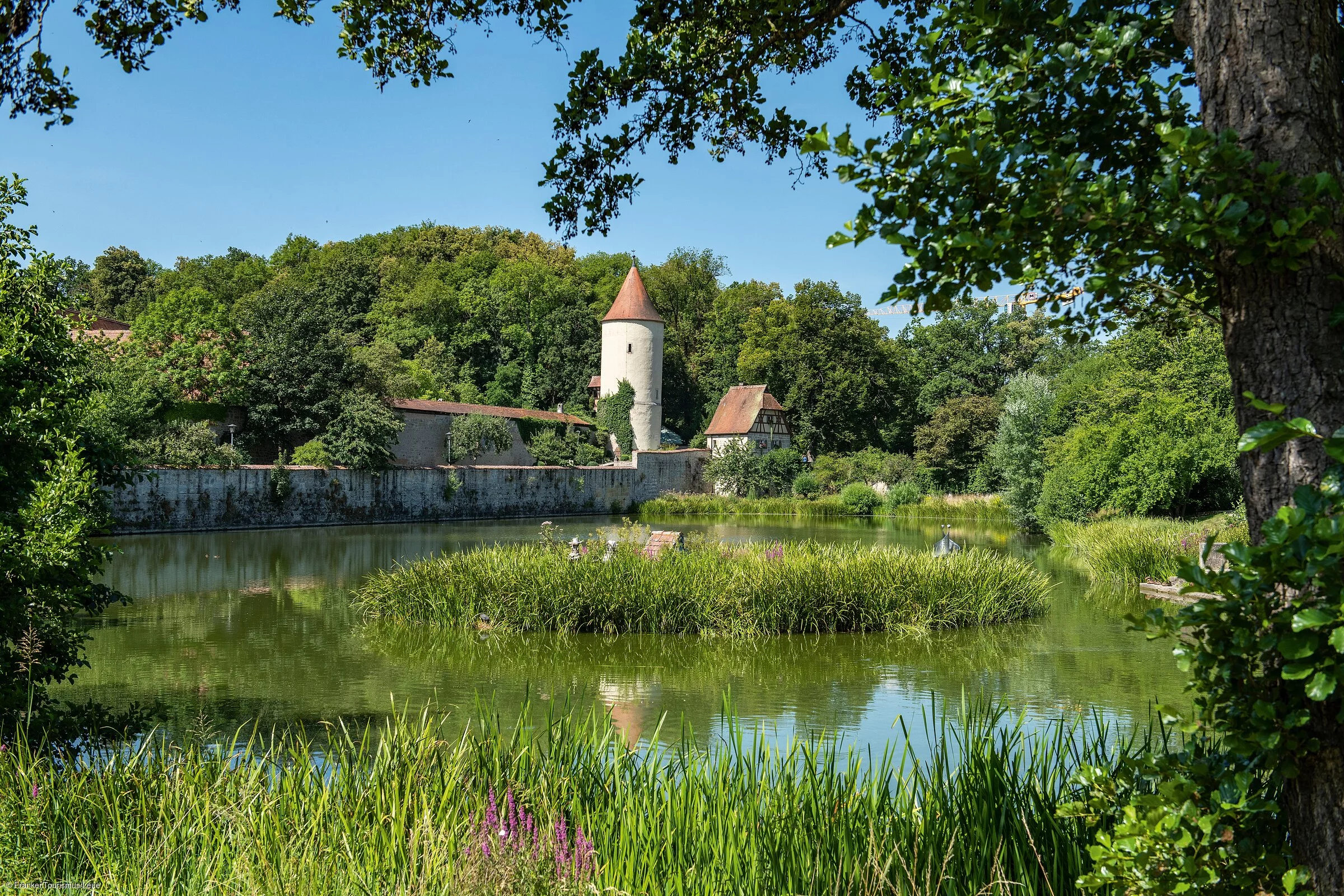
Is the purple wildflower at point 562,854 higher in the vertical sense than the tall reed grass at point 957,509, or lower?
higher

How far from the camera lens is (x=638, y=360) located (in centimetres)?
4925

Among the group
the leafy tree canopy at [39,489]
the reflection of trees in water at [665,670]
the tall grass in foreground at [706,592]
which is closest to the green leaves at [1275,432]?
the leafy tree canopy at [39,489]

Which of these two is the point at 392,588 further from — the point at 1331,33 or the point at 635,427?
the point at 635,427

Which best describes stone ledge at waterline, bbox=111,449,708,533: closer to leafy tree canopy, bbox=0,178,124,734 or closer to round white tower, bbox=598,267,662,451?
round white tower, bbox=598,267,662,451

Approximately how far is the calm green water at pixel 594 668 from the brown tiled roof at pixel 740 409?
32889 mm

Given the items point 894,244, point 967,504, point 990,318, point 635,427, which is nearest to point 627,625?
point 894,244

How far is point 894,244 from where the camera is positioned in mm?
2252

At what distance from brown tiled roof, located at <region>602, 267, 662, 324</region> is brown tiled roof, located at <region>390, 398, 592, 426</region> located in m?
5.27

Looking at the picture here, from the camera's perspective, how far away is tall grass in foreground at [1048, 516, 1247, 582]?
16.7m

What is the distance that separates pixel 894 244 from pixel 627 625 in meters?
10.1

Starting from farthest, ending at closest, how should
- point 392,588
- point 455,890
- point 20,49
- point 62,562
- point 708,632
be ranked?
1. point 392,588
2. point 708,632
3. point 62,562
4. point 20,49
5. point 455,890

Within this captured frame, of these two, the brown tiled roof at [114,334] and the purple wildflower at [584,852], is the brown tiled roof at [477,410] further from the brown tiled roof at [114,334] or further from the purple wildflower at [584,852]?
the purple wildflower at [584,852]

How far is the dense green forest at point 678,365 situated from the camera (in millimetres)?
25469

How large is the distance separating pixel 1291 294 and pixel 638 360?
155ft
